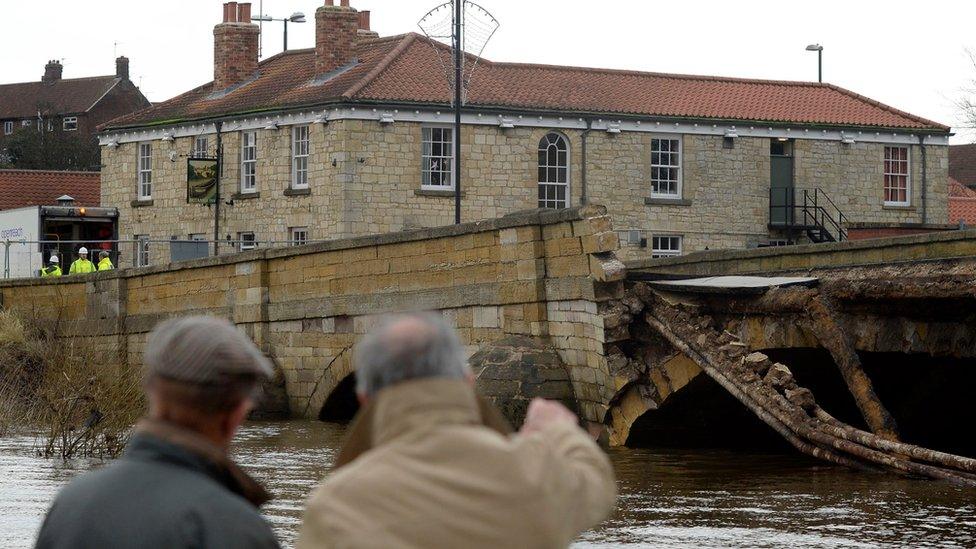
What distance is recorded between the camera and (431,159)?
37375mm

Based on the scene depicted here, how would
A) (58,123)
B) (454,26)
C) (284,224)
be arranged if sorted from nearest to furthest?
1. (454,26)
2. (284,224)
3. (58,123)

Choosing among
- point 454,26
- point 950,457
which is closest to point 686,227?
point 454,26

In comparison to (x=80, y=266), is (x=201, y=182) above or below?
above

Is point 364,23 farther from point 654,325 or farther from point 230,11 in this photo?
point 654,325

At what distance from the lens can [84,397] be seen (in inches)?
764

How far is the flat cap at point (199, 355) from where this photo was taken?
138 inches

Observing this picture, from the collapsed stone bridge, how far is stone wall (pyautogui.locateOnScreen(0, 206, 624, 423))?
30mm

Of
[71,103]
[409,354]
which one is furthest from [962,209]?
[409,354]

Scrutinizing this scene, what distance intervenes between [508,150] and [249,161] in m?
6.35

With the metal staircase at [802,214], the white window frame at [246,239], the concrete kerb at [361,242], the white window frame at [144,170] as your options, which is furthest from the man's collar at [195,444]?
the white window frame at [144,170]

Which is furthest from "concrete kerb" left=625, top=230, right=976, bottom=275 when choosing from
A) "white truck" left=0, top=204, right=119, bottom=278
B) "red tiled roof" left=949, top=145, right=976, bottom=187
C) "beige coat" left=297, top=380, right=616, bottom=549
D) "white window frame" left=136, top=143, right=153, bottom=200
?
"red tiled roof" left=949, top=145, right=976, bottom=187

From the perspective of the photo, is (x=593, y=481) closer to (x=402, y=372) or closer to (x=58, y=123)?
(x=402, y=372)

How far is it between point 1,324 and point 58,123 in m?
52.2

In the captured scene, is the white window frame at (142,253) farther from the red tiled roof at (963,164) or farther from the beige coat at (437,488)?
the red tiled roof at (963,164)
